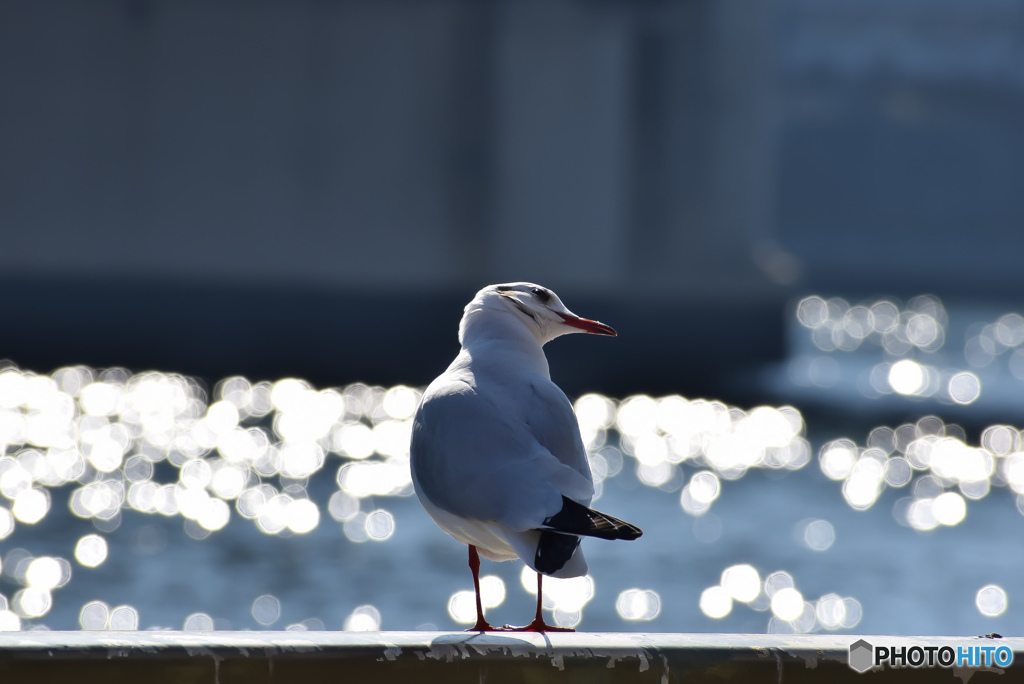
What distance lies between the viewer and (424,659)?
2598 millimetres

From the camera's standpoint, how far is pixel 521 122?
3241 cm

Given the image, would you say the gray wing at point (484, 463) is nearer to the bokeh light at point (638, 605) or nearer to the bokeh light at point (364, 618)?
the bokeh light at point (364, 618)

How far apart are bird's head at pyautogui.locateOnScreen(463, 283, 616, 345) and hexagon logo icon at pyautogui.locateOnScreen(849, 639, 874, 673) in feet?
6.57

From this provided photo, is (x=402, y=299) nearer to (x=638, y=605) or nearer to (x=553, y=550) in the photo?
(x=638, y=605)

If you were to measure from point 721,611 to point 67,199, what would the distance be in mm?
22693

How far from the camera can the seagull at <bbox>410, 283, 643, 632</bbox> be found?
3.31 meters

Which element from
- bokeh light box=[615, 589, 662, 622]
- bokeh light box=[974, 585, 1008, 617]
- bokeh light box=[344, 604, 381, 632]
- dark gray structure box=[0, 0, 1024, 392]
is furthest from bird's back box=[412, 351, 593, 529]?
dark gray structure box=[0, 0, 1024, 392]

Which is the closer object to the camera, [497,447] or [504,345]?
[497,447]

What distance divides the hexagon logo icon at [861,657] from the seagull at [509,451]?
1.90ft

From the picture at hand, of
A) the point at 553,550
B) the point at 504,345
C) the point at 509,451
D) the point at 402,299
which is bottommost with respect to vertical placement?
the point at 402,299

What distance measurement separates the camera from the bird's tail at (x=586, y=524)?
2.98 meters

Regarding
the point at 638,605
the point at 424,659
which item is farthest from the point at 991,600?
the point at 424,659

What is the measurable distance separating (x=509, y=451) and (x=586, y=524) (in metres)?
0.59

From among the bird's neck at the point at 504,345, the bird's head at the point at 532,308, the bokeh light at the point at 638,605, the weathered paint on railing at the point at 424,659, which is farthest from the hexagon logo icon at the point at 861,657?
the bokeh light at the point at 638,605
